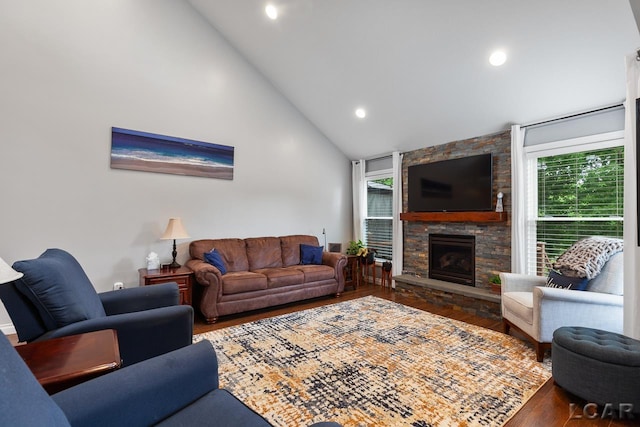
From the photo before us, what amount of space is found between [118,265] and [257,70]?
11.4 ft

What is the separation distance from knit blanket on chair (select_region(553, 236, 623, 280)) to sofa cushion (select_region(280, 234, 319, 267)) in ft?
11.0

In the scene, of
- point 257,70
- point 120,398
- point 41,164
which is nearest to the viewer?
point 120,398

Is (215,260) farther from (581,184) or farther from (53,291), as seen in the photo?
(581,184)

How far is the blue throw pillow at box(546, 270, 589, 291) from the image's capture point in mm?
2734

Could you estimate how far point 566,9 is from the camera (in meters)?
2.53

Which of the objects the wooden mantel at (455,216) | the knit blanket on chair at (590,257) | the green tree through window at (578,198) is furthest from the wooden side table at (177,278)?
the green tree through window at (578,198)

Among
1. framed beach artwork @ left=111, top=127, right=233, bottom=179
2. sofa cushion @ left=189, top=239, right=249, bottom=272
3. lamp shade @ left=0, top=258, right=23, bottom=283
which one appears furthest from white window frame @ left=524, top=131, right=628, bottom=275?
lamp shade @ left=0, top=258, right=23, bottom=283

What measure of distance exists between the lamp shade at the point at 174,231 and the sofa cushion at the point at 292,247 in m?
1.56

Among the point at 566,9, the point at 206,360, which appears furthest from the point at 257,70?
the point at 206,360

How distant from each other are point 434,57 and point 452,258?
2765 mm

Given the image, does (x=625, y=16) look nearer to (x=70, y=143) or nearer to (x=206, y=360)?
(x=206, y=360)

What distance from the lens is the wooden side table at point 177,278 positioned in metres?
3.37

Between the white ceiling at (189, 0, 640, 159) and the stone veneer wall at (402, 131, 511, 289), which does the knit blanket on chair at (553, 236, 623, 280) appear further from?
the white ceiling at (189, 0, 640, 159)

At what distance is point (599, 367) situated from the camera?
1.89 metres
